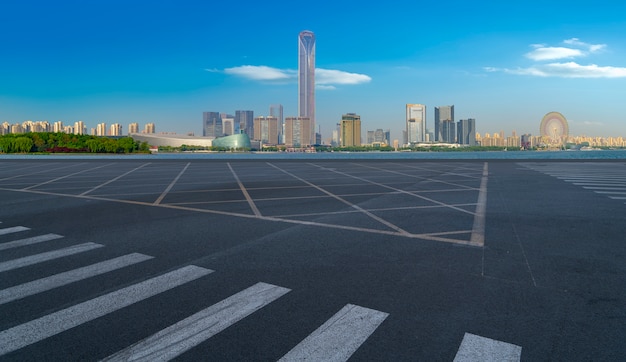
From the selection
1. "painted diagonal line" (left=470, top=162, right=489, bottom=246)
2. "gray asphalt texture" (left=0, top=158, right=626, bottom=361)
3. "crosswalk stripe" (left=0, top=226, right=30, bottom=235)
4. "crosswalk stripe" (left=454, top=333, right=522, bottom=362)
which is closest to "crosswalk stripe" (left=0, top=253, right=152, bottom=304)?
"gray asphalt texture" (left=0, top=158, right=626, bottom=361)

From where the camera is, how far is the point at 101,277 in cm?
520

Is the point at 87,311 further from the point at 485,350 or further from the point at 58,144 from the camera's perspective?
the point at 58,144

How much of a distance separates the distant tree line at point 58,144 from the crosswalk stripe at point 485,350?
112m

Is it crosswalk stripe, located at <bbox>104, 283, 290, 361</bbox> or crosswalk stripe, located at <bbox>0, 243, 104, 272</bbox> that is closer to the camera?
crosswalk stripe, located at <bbox>104, 283, 290, 361</bbox>

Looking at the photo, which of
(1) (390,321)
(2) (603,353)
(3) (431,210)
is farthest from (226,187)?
(2) (603,353)

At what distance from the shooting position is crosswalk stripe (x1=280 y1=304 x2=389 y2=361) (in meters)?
3.28

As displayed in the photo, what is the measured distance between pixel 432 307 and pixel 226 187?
1312 cm

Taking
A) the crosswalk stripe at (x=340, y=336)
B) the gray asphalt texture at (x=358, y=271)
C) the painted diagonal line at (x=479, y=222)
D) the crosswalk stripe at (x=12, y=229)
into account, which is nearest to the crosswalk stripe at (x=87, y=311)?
the gray asphalt texture at (x=358, y=271)

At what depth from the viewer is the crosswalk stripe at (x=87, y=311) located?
11.8 ft

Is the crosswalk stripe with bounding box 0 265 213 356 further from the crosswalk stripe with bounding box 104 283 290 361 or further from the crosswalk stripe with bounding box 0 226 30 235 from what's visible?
the crosswalk stripe with bounding box 0 226 30 235

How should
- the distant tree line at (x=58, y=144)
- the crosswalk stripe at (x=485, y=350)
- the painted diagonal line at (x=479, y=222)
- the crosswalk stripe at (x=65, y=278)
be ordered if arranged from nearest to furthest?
the crosswalk stripe at (x=485, y=350)
the crosswalk stripe at (x=65, y=278)
the painted diagonal line at (x=479, y=222)
the distant tree line at (x=58, y=144)

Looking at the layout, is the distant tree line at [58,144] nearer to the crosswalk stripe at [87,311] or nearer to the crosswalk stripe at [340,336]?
the crosswalk stripe at [87,311]

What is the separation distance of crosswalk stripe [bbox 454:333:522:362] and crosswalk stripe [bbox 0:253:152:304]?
4.54 metres

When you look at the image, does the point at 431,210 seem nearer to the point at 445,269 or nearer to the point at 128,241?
the point at 445,269
